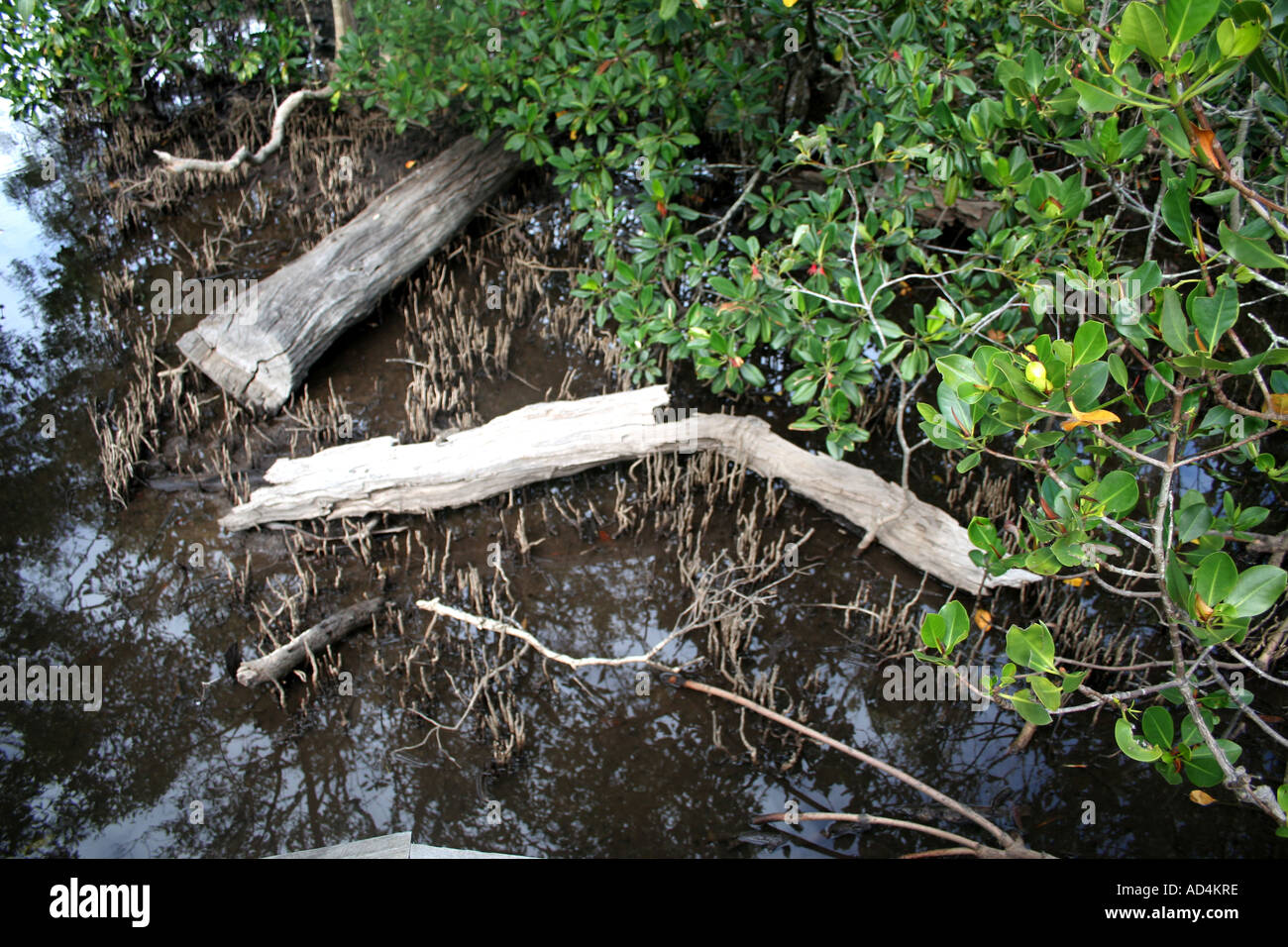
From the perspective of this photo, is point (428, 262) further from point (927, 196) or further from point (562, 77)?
point (927, 196)

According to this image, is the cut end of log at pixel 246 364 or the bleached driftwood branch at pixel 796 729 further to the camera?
the cut end of log at pixel 246 364

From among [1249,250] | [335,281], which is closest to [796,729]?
[1249,250]

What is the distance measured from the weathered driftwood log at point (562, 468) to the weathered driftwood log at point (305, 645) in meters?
0.58

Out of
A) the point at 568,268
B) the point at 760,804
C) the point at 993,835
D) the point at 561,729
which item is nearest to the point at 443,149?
the point at 568,268

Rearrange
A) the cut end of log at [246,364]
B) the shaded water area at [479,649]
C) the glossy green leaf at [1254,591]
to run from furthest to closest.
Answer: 1. the cut end of log at [246,364]
2. the shaded water area at [479,649]
3. the glossy green leaf at [1254,591]

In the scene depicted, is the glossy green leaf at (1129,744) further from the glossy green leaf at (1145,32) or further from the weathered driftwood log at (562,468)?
the weathered driftwood log at (562,468)

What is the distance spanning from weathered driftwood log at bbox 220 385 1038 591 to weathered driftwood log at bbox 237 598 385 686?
1.91 ft

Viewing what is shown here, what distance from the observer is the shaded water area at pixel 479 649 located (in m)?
2.83

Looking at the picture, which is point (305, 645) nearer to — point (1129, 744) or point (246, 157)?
point (1129, 744)

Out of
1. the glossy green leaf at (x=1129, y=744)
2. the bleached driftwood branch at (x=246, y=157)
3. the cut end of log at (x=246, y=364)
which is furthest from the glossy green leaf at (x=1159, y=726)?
the bleached driftwood branch at (x=246, y=157)

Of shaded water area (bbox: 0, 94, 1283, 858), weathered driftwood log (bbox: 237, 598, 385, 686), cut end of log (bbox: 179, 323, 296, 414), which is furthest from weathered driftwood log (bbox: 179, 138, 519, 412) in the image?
weathered driftwood log (bbox: 237, 598, 385, 686)

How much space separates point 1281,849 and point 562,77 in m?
4.34

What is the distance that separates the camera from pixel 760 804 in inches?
113

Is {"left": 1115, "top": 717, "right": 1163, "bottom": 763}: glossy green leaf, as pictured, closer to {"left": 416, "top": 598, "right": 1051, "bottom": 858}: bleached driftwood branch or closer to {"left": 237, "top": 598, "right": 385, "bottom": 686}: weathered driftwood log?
{"left": 416, "top": 598, "right": 1051, "bottom": 858}: bleached driftwood branch
